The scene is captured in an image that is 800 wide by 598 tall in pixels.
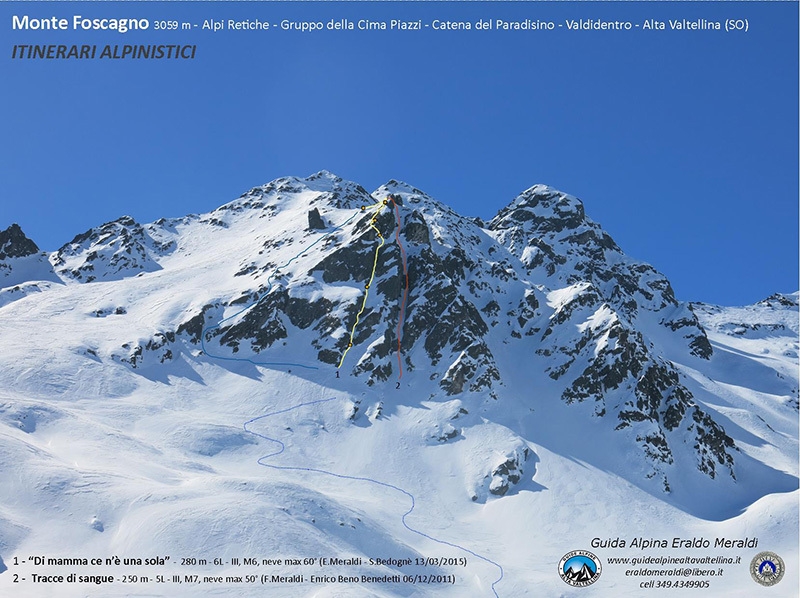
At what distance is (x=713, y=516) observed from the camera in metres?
70.9

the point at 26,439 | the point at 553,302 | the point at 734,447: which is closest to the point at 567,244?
the point at 553,302

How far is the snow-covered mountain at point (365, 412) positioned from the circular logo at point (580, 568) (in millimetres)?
6428

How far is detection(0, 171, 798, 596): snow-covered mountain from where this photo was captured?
47844 mm

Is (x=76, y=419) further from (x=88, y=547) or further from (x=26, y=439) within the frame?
(x=88, y=547)

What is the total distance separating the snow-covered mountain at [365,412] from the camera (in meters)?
47.8

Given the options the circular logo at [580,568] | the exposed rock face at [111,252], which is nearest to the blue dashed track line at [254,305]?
the exposed rock face at [111,252]

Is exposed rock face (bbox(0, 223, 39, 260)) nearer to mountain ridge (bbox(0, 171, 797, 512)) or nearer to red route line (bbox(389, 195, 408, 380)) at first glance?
mountain ridge (bbox(0, 171, 797, 512))

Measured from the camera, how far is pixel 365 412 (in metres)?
81.6

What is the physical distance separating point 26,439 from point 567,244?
461 ft

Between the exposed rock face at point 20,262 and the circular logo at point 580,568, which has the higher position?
the exposed rock face at point 20,262

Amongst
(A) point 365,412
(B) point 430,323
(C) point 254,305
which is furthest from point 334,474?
(C) point 254,305

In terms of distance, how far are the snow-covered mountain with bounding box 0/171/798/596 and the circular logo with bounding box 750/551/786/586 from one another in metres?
11.5

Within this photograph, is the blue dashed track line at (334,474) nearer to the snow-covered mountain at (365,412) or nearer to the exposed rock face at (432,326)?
the snow-covered mountain at (365,412)

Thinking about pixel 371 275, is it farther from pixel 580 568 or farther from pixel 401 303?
pixel 580 568
